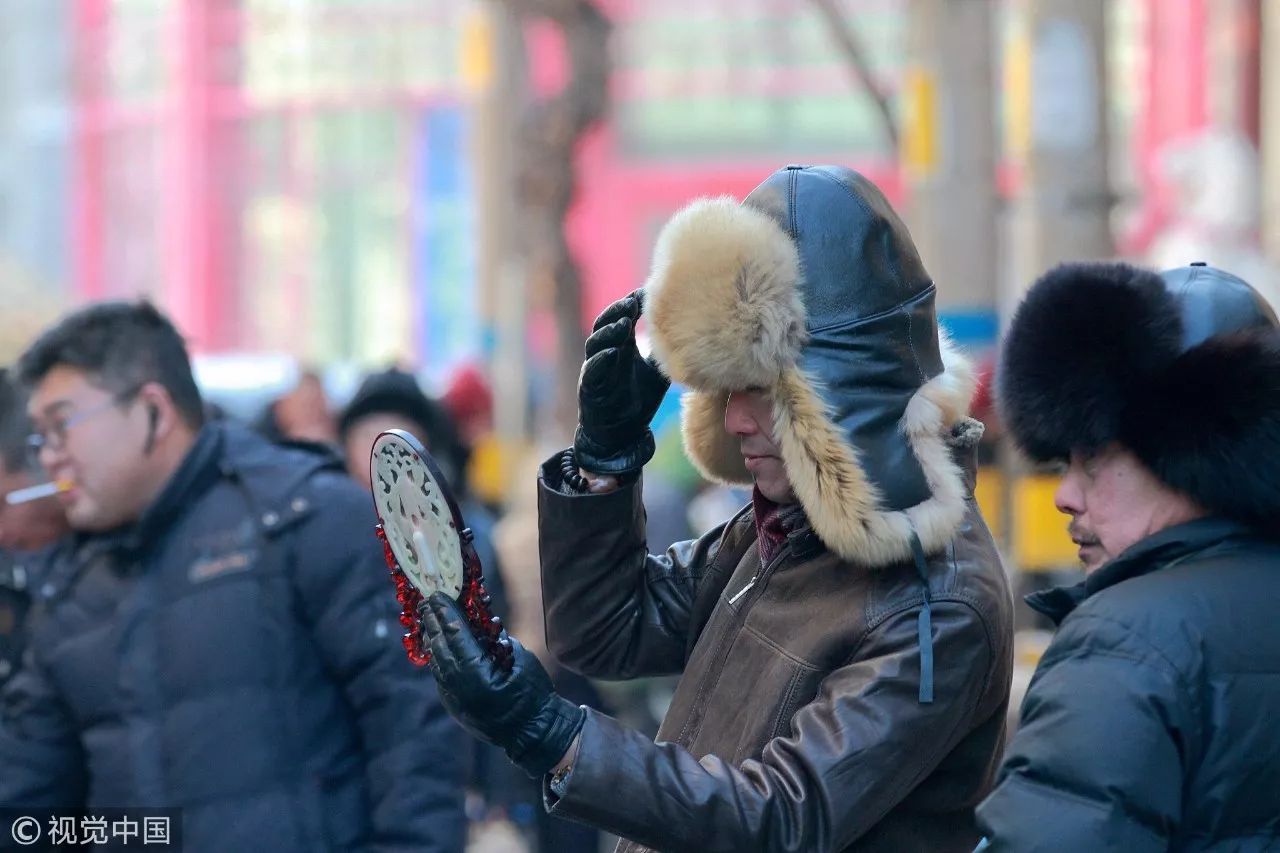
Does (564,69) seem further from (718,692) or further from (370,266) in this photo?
(370,266)

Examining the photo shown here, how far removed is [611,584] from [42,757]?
1.31m

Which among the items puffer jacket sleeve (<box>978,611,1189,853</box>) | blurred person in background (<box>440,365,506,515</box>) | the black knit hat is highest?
puffer jacket sleeve (<box>978,611,1189,853</box>)

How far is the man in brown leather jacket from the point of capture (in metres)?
2.23

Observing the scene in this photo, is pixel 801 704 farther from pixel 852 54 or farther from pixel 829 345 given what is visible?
pixel 852 54

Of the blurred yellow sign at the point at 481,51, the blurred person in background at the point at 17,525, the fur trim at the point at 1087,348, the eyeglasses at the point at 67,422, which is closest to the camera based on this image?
the fur trim at the point at 1087,348

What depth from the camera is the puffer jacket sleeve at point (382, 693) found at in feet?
10.5

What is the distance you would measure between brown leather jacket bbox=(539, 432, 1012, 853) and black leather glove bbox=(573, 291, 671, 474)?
2.7 inches

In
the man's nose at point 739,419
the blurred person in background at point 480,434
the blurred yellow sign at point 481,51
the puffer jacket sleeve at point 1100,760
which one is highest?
the blurred yellow sign at point 481,51

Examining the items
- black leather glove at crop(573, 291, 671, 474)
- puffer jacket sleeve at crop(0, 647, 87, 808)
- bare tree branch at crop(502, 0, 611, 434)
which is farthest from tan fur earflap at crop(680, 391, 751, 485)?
bare tree branch at crop(502, 0, 611, 434)

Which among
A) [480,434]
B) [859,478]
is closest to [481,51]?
[480,434]

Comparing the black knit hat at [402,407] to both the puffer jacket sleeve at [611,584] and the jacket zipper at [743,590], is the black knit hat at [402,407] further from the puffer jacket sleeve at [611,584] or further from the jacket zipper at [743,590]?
the jacket zipper at [743,590]

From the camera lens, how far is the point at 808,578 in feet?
8.17
